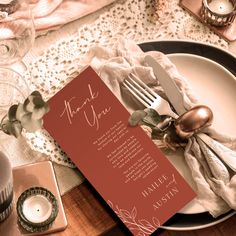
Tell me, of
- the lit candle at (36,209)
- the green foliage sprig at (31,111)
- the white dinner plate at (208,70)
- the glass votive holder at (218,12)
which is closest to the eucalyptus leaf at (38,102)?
the green foliage sprig at (31,111)

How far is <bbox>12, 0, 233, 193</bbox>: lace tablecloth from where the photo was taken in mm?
848

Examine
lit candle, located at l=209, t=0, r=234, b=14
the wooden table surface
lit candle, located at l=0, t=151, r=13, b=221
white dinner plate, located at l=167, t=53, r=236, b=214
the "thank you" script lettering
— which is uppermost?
lit candle, located at l=209, t=0, r=234, b=14

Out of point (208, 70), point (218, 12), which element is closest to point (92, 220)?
point (208, 70)

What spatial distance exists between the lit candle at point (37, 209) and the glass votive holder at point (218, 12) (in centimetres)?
40

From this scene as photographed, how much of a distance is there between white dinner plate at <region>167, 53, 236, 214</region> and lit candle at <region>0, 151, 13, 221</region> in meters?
0.30

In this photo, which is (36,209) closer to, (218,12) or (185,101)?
(185,101)

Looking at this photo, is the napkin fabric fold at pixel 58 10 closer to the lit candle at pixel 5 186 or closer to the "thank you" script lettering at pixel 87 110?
the "thank you" script lettering at pixel 87 110

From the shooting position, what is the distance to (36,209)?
697 millimetres

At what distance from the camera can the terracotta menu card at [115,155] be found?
72cm

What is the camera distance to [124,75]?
802 mm

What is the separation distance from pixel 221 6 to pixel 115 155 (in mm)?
335

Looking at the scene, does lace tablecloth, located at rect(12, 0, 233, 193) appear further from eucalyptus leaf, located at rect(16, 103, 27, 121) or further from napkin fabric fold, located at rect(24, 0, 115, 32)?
eucalyptus leaf, located at rect(16, 103, 27, 121)

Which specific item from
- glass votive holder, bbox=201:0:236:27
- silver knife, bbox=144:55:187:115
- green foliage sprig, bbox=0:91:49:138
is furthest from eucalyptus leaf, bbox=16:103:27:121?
glass votive holder, bbox=201:0:236:27

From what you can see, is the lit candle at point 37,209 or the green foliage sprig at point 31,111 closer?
the green foliage sprig at point 31,111
